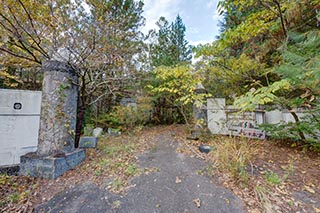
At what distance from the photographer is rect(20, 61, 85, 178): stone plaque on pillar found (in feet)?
9.21

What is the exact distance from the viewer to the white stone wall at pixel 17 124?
342 centimetres

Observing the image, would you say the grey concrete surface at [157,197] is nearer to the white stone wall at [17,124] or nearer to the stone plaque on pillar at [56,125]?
the stone plaque on pillar at [56,125]

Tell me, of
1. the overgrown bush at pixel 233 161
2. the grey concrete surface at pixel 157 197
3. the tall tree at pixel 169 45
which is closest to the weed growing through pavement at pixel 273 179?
the overgrown bush at pixel 233 161

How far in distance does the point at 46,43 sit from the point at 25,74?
421 centimetres

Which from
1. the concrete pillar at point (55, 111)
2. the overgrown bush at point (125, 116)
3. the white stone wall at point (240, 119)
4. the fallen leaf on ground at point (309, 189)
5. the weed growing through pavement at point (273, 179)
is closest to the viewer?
Result: the fallen leaf on ground at point (309, 189)

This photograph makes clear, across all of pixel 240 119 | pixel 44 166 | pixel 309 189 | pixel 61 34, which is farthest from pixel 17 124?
pixel 240 119

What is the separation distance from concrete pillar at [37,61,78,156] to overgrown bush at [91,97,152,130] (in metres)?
3.40

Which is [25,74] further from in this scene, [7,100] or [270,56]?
[270,56]

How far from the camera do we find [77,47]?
357cm

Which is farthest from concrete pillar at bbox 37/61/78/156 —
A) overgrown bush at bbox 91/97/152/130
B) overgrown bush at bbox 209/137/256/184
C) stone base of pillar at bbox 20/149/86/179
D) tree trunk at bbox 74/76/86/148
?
overgrown bush at bbox 91/97/152/130

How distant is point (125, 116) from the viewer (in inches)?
262

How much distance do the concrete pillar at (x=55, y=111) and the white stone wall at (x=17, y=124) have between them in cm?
118

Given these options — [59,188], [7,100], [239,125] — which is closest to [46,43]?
[7,100]

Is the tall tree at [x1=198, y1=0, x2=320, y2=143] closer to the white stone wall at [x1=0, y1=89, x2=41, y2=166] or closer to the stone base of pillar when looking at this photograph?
the stone base of pillar
